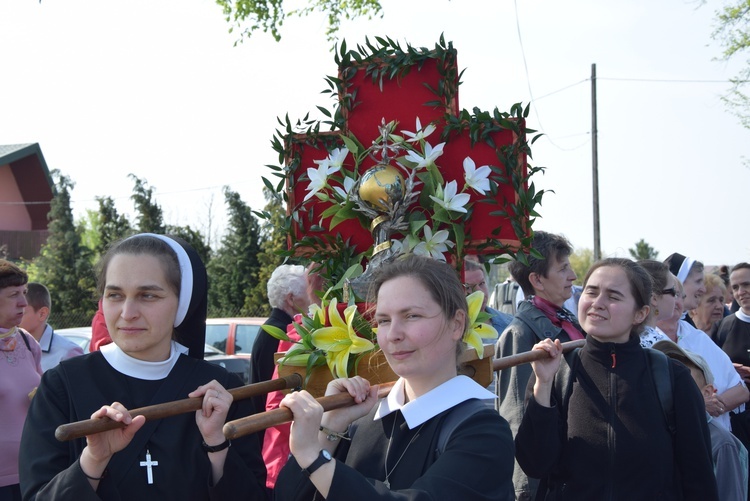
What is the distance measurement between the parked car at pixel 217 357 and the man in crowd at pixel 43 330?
9.67ft

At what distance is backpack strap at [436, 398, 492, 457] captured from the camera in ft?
7.65

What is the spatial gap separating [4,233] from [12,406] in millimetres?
30714

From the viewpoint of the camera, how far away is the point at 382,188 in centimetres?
327

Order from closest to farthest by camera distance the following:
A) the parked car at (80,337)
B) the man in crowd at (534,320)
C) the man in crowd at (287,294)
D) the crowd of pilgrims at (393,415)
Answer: the crowd of pilgrims at (393,415), the man in crowd at (534,320), the man in crowd at (287,294), the parked car at (80,337)

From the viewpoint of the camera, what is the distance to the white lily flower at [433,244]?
3.25 metres

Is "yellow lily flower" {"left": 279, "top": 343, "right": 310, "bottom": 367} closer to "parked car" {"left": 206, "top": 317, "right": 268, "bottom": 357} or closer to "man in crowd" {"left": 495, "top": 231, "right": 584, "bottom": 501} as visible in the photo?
"man in crowd" {"left": 495, "top": 231, "right": 584, "bottom": 501}

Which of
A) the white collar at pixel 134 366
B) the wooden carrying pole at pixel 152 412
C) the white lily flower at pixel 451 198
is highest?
the white lily flower at pixel 451 198

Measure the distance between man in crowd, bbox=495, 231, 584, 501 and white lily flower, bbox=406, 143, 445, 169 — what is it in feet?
3.87

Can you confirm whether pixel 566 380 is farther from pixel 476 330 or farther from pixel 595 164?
pixel 595 164

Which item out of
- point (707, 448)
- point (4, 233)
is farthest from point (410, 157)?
point (4, 233)

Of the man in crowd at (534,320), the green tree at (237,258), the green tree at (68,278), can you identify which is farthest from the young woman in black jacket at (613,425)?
the green tree at (68,278)

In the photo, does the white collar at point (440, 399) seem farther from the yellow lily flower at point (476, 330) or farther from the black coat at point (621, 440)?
the black coat at point (621, 440)

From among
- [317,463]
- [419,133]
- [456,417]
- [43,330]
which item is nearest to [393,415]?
[456,417]

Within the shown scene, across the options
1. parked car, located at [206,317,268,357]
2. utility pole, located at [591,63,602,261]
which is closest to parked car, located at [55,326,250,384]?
parked car, located at [206,317,268,357]
